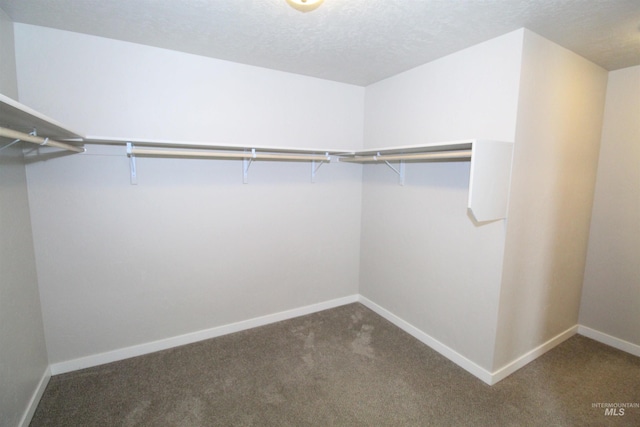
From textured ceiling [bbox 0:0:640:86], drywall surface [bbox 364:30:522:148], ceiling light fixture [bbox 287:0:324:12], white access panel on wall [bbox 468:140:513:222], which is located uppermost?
textured ceiling [bbox 0:0:640:86]

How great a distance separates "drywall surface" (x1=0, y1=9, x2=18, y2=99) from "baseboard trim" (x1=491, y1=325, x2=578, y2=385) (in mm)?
3672

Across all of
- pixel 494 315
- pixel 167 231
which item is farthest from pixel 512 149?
pixel 167 231

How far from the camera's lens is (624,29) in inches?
71.1

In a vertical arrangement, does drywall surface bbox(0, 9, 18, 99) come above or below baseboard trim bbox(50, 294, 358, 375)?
above

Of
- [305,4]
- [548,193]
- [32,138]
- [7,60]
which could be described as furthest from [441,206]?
[7,60]

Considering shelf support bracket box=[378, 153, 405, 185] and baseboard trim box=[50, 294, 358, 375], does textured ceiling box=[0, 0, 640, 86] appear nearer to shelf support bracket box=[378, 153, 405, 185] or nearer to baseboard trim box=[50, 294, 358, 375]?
shelf support bracket box=[378, 153, 405, 185]

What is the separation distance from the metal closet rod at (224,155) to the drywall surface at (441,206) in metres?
0.74

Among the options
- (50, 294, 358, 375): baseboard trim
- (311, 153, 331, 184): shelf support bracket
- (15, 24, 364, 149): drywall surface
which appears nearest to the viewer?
(15, 24, 364, 149): drywall surface

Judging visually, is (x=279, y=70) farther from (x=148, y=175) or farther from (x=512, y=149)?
(x=512, y=149)

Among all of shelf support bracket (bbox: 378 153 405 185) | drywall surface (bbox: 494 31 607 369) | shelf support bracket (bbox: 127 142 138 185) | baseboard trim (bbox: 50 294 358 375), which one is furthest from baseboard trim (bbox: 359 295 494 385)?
shelf support bracket (bbox: 127 142 138 185)

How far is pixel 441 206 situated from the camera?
2471mm

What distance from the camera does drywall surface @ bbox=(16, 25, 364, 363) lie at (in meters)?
2.07

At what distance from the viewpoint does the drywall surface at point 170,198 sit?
207cm

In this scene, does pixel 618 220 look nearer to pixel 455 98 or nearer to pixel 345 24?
pixel 455 98
